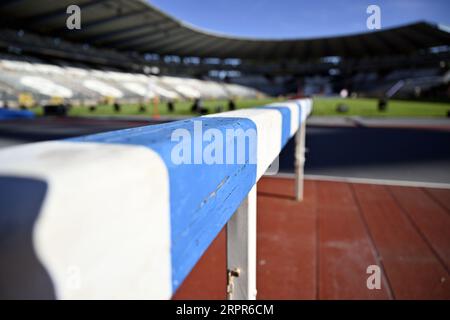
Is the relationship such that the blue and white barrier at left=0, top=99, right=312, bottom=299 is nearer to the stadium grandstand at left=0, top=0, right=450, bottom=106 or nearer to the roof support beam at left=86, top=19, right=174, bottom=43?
the stadium grandstand at left=0, top=0, right=450, bottom=106

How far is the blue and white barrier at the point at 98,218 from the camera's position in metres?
0.28

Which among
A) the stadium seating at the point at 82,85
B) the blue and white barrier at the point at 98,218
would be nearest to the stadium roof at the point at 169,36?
the stadium seating at the point at 82,85

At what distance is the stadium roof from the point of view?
28391mm

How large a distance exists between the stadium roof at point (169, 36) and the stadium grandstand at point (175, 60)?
133 mm

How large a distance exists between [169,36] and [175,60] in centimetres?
1054

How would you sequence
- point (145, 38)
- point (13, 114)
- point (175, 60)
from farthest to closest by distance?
point (175, 60) → point (145, 38) → point (13, 114)

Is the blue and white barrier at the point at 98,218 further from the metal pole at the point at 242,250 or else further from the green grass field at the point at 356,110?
the green grass field at the point at 356,110

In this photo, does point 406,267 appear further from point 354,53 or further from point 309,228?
point 354,53

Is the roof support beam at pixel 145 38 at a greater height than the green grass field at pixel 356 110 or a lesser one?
greater

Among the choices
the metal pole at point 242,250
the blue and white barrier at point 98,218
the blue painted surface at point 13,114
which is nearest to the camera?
the blue and white barrier at point 98,218

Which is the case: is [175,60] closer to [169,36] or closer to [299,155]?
[169,36]

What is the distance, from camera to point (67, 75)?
1286 inches

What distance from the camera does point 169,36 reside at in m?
41.9

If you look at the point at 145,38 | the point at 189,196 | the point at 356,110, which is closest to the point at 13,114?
the point at 189,196
